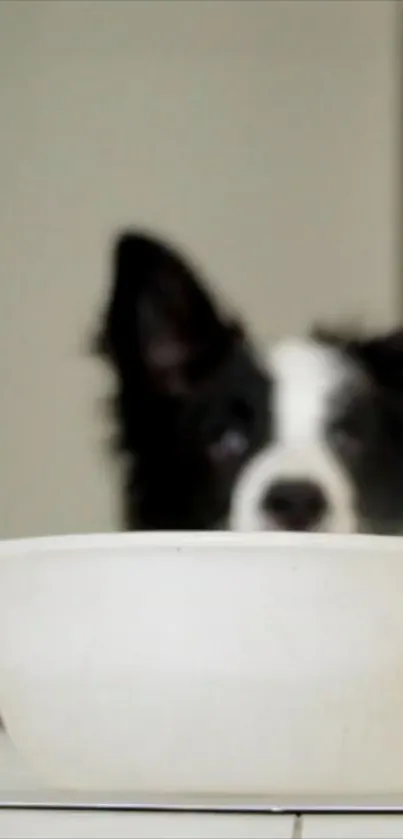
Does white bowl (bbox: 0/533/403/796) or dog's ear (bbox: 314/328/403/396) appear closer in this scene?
white bowl (bbox: 0/533/403/796)

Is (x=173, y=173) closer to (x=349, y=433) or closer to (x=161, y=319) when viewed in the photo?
(x=161, y=319)

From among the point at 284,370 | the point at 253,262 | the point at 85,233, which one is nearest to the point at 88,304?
the point at 85,233

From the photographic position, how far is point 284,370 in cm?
114

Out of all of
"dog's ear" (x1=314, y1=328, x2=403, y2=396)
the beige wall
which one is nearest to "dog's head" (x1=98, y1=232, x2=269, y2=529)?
"dog's ear" (x1=314, y1=328, x2=403, y2=396)

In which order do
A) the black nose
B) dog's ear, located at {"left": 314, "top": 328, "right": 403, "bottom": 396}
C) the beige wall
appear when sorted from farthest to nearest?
the beige wall, dog's ear, located at {"left": 314, "top": 328, "right": 403, "bottom": 396}, the black nose

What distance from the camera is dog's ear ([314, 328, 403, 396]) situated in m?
1.23

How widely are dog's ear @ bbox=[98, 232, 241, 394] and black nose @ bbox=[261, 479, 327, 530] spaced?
30 centimetres

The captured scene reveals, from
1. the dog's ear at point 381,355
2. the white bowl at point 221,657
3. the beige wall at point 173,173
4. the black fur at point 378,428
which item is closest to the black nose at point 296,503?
the black fur at point 378,428

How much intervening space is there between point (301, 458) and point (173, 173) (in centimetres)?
71

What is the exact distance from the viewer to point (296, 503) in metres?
0.96

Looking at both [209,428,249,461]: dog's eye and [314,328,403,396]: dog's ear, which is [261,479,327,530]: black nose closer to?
[209,428,249,461]: dog's eye

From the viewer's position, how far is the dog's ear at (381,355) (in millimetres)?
1227

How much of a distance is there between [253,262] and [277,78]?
27 centimetres

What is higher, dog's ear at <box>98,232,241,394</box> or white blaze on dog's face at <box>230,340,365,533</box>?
dog's ear at <box>98,232,241,394</box>
